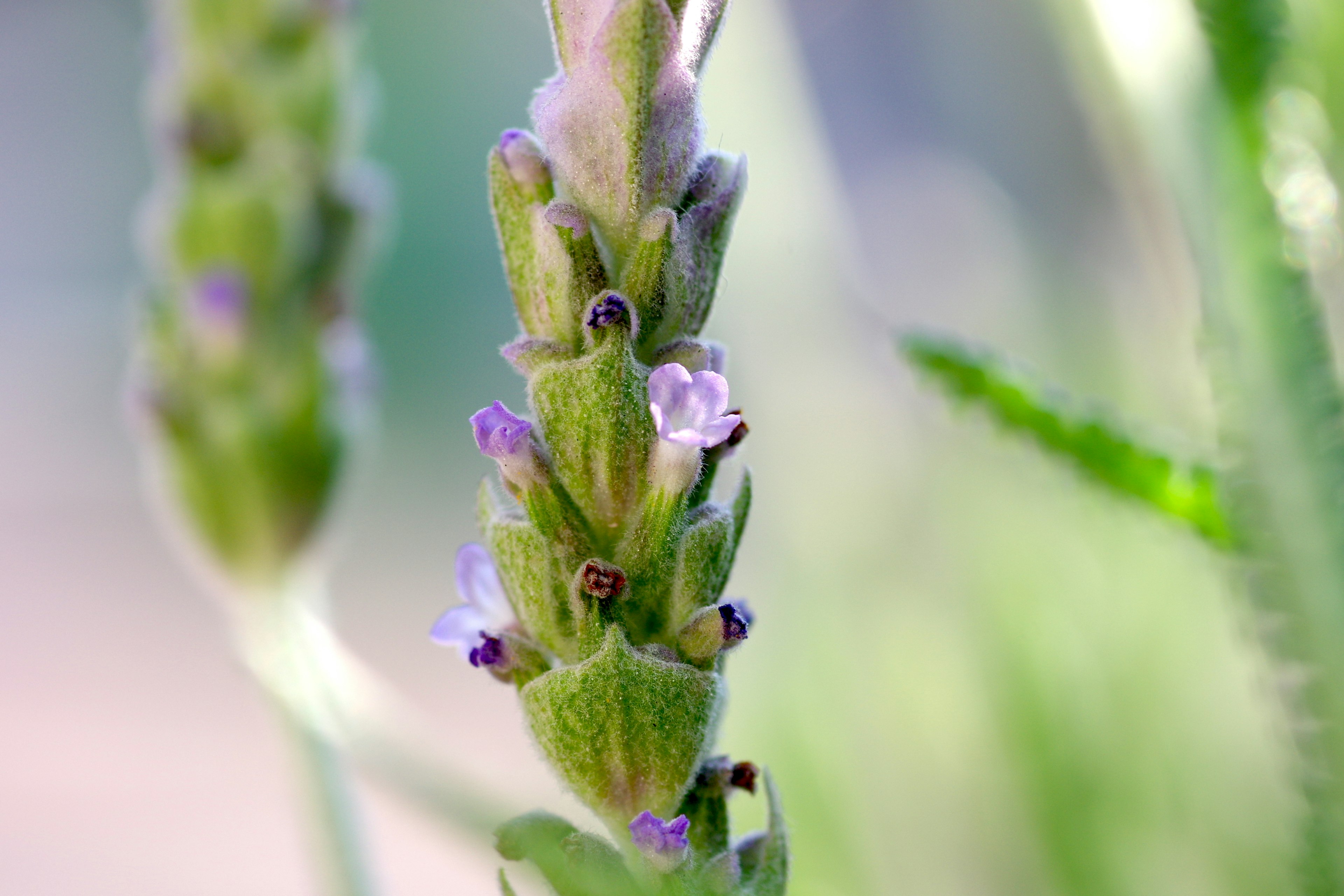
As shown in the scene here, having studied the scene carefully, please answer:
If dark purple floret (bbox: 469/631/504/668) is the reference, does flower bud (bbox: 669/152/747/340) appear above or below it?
above

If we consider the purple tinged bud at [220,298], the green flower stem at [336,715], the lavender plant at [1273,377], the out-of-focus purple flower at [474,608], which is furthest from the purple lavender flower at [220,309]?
the lavender plant at [1273,377]

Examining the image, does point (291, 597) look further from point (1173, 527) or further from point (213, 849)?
point (213, 849)

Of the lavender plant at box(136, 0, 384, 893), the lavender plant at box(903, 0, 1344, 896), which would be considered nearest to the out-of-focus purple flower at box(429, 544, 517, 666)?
the lavender plant at box(903, 0, 1344, 896)

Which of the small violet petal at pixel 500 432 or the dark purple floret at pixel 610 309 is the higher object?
the dark purple floret at pixel 610 309

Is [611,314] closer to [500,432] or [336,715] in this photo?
[500,432]

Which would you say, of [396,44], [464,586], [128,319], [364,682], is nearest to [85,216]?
[396,44]

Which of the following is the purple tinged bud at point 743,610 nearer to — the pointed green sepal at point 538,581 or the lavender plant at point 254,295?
the pointed green sepal at point 538,581

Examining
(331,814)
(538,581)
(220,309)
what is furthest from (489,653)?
(220,309)

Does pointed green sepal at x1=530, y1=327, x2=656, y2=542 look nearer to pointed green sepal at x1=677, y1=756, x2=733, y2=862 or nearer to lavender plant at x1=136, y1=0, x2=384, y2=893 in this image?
pointed green sepal at x1=677, y1=756, x2=733, y2=862

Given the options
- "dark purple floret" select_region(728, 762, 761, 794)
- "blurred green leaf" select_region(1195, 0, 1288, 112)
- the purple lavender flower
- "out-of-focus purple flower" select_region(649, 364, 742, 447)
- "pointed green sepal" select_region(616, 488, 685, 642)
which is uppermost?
the purple lavender flower
